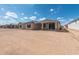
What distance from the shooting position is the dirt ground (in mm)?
2732

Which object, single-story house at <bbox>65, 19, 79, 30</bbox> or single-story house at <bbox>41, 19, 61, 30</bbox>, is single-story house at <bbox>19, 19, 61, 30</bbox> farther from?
single-story house at <bbox>65, 19, 79, 30</bbox>

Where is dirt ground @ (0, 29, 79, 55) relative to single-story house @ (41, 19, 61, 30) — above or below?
below

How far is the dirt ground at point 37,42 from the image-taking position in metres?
2.73

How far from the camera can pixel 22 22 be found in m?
2.85

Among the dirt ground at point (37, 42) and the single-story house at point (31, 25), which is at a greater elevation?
the single-story house at point (31, 25)

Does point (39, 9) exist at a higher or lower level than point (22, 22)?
higher

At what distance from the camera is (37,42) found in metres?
2.79

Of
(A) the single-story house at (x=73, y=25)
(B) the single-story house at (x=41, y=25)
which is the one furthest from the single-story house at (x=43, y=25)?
(A) the single-story house at (x=73, y=25)

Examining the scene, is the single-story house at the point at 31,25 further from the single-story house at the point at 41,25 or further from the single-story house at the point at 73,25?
the single-story house at the point at 73,25

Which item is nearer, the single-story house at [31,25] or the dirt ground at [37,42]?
the dirt ground at [37,42]

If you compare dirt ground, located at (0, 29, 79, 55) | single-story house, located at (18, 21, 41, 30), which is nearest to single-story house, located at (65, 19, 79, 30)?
dirt ground, located at (0, 29, 79, 55)
